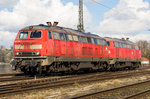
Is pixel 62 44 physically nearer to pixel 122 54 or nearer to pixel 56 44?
pixel 56 44

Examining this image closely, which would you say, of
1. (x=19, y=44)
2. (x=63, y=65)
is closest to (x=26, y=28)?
(x=19, y=44)

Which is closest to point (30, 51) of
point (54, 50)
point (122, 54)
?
point (54, 50)

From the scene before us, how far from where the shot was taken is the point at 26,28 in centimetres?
1712

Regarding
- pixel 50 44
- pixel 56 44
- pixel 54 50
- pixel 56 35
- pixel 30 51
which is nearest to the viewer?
pixel 30 51

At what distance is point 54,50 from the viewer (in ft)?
54.4

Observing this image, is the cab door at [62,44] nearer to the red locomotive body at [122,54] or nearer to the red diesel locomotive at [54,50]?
the red diesel locomotive at [54,50]

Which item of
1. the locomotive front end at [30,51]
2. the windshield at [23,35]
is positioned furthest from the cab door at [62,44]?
the windshield at [23,35]

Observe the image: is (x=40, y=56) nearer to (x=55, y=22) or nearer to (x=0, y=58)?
(x=55, y=22)

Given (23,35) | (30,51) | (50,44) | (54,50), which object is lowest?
(30,51)

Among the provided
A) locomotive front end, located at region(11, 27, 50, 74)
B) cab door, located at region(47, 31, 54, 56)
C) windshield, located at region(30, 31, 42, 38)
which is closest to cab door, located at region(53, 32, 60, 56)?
cab door, located at region(47, 31, 54, 56)

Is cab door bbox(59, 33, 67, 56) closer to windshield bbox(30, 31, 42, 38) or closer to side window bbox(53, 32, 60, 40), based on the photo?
side window bbox(53, 32, 60, 40)

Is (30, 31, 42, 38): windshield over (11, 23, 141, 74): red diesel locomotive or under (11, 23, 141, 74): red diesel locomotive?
over

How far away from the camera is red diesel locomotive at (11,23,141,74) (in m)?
15.8

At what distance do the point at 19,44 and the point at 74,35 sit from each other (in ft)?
18.0
